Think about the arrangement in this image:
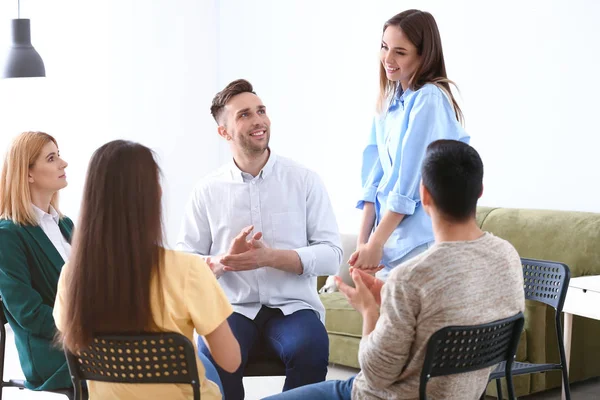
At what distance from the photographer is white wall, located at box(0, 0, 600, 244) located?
4406 millimetres

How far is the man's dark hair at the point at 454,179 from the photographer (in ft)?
6.21

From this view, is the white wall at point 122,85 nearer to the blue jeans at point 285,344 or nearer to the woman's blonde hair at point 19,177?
the woman's blonde hair at point 19,177

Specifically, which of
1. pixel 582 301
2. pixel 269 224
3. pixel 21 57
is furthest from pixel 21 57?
pixel 582 301

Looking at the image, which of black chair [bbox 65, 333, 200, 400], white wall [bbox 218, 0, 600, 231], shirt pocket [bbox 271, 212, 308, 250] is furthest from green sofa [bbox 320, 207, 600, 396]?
black chair [bbox 65, 333, 200, 400]

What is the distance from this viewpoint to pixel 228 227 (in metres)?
2.90

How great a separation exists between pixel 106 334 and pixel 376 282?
68 centimetres

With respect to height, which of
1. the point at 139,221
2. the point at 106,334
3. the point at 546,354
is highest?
the point at 139,221

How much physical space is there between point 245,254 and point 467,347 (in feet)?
3.08

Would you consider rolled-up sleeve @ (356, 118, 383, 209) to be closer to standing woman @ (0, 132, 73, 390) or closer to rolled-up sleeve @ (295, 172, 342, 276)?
rolled-up sleeve @ (295, 172, 342, 276)

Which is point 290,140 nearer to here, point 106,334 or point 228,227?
point 228,227

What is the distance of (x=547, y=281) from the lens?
274 cm

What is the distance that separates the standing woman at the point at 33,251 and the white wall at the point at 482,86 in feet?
8.73

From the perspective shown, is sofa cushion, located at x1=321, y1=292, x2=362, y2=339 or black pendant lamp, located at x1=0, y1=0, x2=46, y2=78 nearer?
sofa cushion, located at x1=321, y1=292, x2=362, y2=339

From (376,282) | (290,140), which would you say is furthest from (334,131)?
(376,282)
